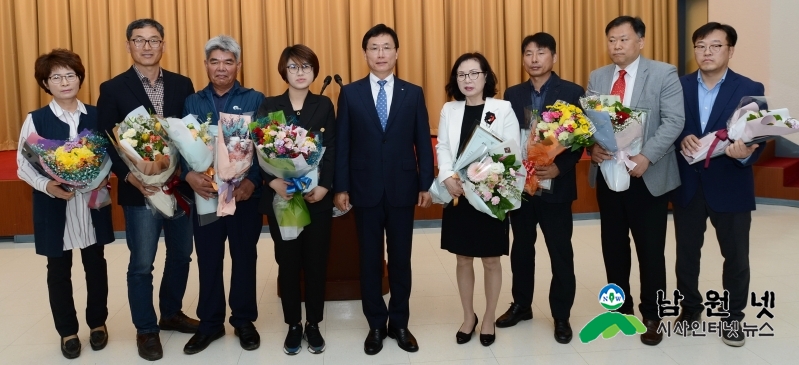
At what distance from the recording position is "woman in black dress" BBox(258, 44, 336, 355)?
9.51 ft

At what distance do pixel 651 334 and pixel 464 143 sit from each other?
4.32ft

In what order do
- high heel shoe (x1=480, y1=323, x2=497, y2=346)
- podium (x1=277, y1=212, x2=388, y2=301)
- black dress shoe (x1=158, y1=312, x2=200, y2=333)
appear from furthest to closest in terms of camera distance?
podium (x1=277, y1=212, x2=388, y2=301) → black dress shoe (x1=158, y1=312, x2=200, y2=333) → high heel shoe (x1=480, y1=323, x2=497, y2=346)

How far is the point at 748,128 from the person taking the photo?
2.77m

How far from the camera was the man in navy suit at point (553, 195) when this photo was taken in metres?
3.04

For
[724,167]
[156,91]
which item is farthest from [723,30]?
Answer: [156,91]

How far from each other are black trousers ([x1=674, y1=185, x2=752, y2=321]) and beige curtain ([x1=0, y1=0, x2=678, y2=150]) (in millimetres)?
4932

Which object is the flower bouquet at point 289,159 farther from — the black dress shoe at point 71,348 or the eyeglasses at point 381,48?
the black dress shoe at point 71,348

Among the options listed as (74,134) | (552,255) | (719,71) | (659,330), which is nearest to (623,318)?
(659,330)

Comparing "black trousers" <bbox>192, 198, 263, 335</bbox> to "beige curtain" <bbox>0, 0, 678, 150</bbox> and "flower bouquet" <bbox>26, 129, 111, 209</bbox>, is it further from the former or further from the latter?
"beige curtain" <bbox>0, 0, 678, 150</bbox>

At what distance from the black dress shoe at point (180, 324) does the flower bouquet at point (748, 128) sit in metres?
2.62

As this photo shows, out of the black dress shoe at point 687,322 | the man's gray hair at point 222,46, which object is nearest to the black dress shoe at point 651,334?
the black dress shoe at point 687,322

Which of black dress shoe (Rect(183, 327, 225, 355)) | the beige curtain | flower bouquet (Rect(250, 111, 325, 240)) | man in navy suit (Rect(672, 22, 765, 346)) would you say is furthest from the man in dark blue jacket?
the beige curtain

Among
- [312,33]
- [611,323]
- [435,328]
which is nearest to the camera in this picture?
[611,323]

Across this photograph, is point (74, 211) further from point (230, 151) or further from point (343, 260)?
point (343, 260)
